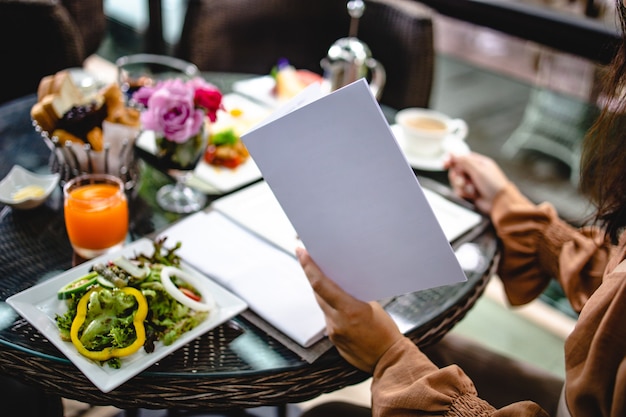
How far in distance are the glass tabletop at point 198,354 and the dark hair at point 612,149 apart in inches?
9.8

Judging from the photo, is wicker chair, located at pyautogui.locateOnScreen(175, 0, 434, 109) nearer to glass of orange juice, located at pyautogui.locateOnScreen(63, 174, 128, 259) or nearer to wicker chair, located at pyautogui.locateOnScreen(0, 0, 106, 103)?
wicker chair, located at pyautogui.locateOnScreen(0, 0, 106, 103)

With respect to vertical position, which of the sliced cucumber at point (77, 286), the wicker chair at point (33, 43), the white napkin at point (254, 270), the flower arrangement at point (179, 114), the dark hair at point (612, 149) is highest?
the dark hair at point (612, 149)

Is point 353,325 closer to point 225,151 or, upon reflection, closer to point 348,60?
point 225,151

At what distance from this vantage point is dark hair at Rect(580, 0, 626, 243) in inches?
37.9

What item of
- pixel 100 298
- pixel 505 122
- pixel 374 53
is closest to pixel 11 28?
pixel 374 53

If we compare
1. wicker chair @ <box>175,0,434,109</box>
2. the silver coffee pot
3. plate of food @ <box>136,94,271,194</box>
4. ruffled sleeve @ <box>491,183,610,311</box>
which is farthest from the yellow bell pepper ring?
wicker chair @ <box>175,0,434,109</box>

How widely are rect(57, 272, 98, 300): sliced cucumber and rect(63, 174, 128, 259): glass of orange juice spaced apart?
129 millimetres

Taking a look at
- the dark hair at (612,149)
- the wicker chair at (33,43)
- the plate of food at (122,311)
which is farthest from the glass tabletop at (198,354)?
the wicker chair at (33,43)

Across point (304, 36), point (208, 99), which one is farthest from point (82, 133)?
point (304, 36)

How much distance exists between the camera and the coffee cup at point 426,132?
4.87 feet

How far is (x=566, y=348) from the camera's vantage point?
2.78ft

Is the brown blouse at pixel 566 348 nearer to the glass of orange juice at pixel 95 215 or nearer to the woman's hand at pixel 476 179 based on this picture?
the woman's hand at pixel 476 179

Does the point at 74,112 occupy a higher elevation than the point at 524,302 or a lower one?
higher

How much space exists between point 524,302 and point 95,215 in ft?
2.99
